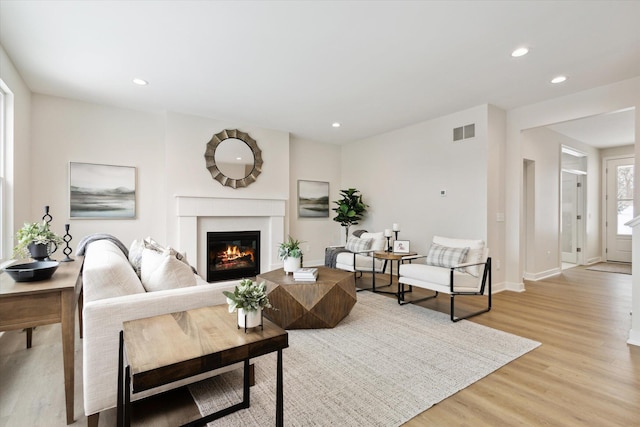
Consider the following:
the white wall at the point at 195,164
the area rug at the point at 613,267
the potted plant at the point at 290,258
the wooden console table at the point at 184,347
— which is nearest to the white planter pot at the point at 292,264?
the potted plant at the point at 290,258

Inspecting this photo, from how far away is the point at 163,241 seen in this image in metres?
4.91

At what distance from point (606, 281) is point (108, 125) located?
851 centimetres

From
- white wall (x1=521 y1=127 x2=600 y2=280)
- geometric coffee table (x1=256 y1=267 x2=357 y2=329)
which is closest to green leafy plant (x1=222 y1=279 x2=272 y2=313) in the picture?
geometric coffee table (x1=256 y1=267 x2=357 y2=329)

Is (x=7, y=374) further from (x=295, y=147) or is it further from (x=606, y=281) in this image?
(x=606, y=281)

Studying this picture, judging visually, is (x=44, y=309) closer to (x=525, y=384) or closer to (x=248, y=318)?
(x=248, y=318)

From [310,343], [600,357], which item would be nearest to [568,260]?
[600,357]

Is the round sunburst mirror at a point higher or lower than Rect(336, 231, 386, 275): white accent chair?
higher

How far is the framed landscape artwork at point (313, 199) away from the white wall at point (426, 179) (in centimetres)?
70

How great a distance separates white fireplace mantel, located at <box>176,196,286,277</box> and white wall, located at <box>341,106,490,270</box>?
1978 millimetres

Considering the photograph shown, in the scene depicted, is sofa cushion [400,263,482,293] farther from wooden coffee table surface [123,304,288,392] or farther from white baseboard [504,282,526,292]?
wooden coffee table surface [123,304,288,392]

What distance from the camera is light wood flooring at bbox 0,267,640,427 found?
1.77 meters

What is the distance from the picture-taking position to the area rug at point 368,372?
182cm

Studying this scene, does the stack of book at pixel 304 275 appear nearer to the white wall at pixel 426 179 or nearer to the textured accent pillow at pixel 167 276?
the textured accent pillow at pixel 167 276

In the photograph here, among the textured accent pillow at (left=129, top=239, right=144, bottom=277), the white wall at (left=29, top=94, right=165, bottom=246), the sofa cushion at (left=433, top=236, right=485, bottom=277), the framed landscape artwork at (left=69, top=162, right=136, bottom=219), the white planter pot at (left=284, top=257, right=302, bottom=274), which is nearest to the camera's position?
the textured accent pillow at (left=129, top=239, right=144, bottom=277)
